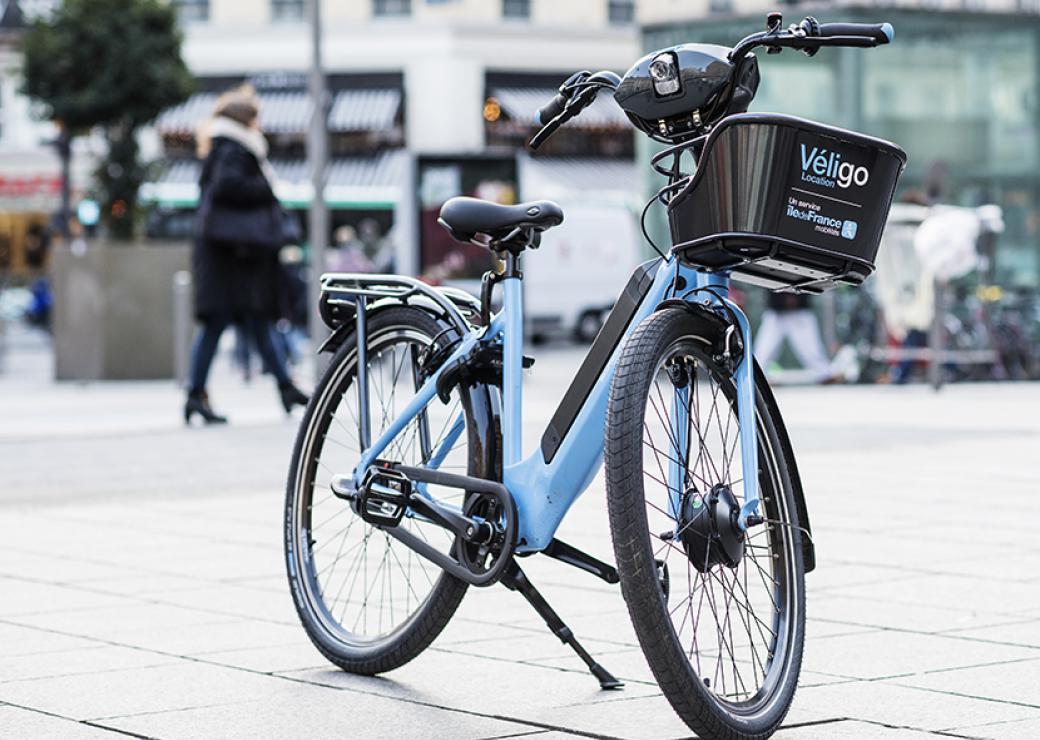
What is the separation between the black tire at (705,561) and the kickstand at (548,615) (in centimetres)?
25

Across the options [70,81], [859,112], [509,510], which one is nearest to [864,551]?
[509,510]

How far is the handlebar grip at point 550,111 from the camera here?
4429 millimetres

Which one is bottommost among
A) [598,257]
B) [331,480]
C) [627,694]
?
[598,257]

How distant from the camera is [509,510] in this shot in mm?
4195

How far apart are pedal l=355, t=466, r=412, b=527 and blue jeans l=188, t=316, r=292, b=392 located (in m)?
7.29

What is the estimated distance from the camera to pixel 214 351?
11844 millimetres

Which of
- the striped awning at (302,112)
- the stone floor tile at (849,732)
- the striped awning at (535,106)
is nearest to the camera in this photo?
the stone floor tile at (849,732)

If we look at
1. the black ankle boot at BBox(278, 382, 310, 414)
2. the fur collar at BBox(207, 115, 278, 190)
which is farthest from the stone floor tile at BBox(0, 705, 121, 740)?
the fur collar at BBox(207, 115, 278, 190)

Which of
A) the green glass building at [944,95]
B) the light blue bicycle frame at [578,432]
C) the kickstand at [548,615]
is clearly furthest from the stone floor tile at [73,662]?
the green glass building at [944,95]

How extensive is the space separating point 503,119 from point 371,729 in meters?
40.2

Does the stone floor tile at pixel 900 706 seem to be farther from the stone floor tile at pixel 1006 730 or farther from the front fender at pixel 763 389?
the front fender at pixel 763 389

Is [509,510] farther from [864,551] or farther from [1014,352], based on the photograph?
[1014,352]

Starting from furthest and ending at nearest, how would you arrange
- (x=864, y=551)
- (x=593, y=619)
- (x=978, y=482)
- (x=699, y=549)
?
1. (x=978, y=482)
2. (x=864, y=551)
3. (x=593, y=619)
4. (x=699, y=549)

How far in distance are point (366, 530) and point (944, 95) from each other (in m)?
13.8
